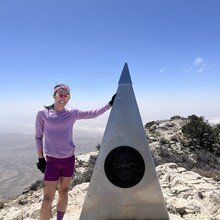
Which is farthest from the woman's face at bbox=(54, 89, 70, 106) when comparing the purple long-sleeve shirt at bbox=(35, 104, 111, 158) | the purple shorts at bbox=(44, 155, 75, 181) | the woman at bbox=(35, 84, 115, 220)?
the purple shorts at bbox=(44, 155, 75, 181)

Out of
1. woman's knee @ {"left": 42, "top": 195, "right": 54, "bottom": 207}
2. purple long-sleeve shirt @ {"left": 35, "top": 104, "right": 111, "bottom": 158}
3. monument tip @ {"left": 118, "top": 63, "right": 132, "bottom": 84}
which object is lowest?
woman's knee @ {"left": 42, "top": 195, "right": 54, "bottom": 207}

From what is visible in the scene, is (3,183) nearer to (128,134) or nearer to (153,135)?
(153,135)

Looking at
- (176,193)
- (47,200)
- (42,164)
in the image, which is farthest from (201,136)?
(47,200)

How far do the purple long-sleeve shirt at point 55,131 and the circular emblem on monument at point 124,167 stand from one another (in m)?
0.59

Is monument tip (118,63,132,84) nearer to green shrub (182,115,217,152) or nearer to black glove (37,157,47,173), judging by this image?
black glove (37,157,47,173)

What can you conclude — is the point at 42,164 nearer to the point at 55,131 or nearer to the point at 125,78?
the point at 55,131

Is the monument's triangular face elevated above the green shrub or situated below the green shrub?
below

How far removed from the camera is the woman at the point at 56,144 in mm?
4148

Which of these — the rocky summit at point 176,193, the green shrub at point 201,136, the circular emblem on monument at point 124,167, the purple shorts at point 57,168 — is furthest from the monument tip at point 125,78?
the green shrub at point 201,136

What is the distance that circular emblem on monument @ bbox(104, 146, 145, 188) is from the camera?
14.4 ft

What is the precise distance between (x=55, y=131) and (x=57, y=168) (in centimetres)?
50

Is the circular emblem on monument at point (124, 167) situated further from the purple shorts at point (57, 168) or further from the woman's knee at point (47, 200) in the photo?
the woman's knee at point (47, 200)

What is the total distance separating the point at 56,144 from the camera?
416 cm

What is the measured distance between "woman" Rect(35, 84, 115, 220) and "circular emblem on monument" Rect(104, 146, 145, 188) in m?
0.56
